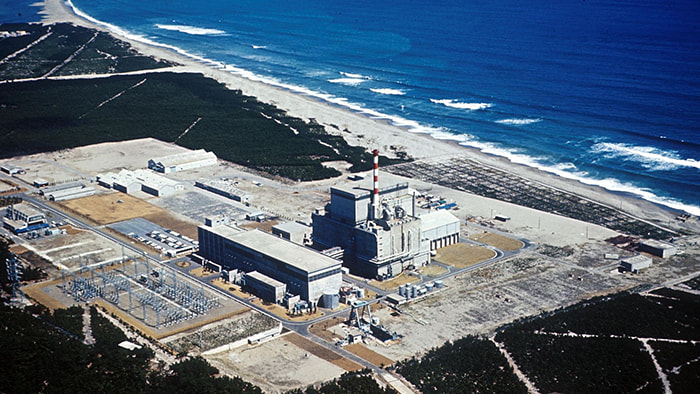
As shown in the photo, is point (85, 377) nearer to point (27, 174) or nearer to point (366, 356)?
point (366, 356)

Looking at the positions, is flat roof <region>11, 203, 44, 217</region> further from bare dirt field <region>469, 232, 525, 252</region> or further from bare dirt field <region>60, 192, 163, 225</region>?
bare dirt field <region>469, 232, 525, 252</region>

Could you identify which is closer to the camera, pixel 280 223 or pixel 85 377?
pixel 85 377

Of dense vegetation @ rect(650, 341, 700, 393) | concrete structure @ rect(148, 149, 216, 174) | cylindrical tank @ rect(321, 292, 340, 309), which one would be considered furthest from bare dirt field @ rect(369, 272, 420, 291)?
concrete structure @ rect(148, 149, 216, 174)

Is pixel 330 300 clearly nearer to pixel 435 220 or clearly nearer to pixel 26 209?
pixel 435 220

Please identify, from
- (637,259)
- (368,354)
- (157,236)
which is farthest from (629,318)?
(157,236)

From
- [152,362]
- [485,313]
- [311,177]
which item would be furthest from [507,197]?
[152,362]
